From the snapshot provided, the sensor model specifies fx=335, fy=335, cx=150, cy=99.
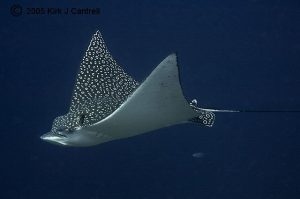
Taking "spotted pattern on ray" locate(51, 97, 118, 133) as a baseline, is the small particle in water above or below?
below

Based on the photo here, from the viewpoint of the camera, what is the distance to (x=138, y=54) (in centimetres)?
496

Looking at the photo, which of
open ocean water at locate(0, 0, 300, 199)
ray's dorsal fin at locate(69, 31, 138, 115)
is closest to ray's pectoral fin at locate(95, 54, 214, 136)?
ray's dorsal fin at locate(69, 31, 138, 115)

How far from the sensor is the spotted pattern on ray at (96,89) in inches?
125

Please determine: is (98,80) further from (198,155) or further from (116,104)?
(198,155)

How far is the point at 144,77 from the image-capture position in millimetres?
4949

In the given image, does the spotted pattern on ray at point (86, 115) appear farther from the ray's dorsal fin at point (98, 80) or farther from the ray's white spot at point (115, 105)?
the ray's dorsal fin at point (98, 80)

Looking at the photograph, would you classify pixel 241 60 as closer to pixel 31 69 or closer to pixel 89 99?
pixel 89 99

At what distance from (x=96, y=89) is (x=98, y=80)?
12 centimetres

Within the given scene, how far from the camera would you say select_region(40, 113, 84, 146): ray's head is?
9.63 ft

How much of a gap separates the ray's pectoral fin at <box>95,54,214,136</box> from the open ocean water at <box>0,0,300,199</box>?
6.56 feet

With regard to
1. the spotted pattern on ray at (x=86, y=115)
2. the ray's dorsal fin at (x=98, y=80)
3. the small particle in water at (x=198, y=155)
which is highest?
the ray's dorsal fin at (x=98, y=80)

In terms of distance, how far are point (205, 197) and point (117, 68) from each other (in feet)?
9.39

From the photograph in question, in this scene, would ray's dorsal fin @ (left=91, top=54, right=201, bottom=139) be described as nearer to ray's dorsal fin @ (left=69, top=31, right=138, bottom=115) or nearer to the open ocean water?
ray's dorsal fin @ (left=69, top=31, right=138, bottom=115)

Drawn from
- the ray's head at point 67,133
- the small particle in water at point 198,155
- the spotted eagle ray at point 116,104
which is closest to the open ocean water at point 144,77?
the small particle in water at point 198,155
